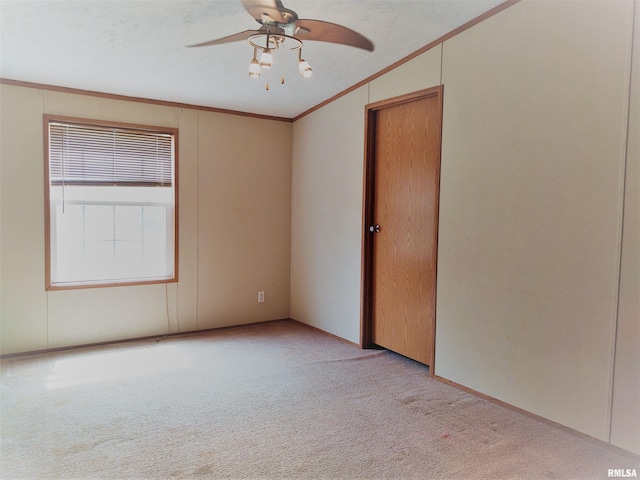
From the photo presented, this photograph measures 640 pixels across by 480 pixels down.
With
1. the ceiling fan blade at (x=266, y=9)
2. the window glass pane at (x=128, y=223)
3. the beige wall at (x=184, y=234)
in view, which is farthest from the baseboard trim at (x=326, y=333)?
the ceiling fan blade at (x=266, y=9)

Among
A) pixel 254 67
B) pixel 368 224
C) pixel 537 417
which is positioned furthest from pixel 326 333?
pixel 254 67

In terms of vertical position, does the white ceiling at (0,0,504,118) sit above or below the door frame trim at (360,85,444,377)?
above

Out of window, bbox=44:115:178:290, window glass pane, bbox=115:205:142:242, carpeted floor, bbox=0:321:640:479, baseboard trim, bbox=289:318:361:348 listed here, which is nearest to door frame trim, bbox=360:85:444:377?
baseboard trim, bbox=289:318:361:348

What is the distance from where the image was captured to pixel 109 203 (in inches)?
157

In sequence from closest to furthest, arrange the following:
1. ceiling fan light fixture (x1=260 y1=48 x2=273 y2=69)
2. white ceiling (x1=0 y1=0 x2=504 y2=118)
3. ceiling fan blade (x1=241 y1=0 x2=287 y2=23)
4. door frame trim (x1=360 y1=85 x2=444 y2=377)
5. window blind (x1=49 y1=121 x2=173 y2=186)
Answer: ceiling fan blade (x1=241 y1=0 x2=287 y2=23)
ceiling fan light fixture (x1=260 y1=48 x2=273 y2=69)
white ceiling (x1=0 y1=0 x2=504 y2=118)
window blind (x1=49 y1=121 x2=173 y2=186)
door frame trim (x1=360 y1=85 x2=444 y2=377)

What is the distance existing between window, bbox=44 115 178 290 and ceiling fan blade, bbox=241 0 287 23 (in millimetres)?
2403

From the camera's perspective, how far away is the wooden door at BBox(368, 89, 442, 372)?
3.35 meters

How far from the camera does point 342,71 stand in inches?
143

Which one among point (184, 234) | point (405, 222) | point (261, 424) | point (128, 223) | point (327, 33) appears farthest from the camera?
point (184, 234)

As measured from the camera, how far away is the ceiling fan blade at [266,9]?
1946 mm

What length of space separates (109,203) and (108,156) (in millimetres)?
435

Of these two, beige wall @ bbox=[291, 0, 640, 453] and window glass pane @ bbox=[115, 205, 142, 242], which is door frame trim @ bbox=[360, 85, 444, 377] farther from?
window glass pane @ bbox=[115, 205, 142, 242]

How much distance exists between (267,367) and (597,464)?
88.3 inches

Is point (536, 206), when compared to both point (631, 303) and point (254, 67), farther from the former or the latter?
point (254, 67)
